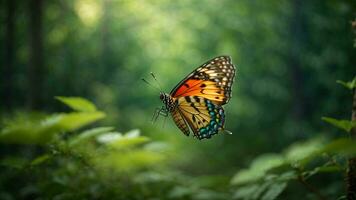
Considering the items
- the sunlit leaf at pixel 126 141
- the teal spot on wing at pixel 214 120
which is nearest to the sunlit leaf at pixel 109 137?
the sunlit leaf at pixel 126 141

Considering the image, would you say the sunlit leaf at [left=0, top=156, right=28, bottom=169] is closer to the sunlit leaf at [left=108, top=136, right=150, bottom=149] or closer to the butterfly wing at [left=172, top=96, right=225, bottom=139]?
the sunlit leaf at [left=108, top=136, right=150, bottom=149]

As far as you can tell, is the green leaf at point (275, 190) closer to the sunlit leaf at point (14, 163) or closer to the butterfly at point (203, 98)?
the butterfly at point (203, 98)

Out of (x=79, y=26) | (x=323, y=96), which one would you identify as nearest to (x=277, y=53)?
(x=323, y=96)

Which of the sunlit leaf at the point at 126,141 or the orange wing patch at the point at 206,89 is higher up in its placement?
the orange wing patch at the point at 206,89

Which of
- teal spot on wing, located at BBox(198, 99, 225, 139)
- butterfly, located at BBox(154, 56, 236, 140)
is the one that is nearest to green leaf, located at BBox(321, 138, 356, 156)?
butterfly, located at BBox(154, 56, 236, 140)

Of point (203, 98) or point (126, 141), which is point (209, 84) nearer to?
point (203, 98)

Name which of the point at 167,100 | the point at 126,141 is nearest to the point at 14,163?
the point at 126,141
